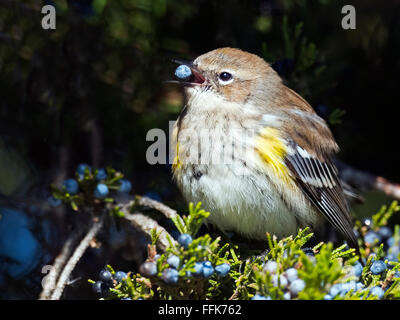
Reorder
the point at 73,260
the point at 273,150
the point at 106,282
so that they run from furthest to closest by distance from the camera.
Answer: the point at 273,150
the point at 73,260
the point at 106,282

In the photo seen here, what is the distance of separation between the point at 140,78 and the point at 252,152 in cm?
121

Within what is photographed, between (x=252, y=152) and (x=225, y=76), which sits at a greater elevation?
(x=225, y=76)

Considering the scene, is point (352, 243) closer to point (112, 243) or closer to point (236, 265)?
point (236, 265)

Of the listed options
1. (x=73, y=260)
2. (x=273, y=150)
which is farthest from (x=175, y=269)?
(x=273, y=150)

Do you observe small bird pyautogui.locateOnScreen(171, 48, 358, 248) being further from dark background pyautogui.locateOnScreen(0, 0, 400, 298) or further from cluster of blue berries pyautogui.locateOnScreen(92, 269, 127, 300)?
cluster of blue berries pyautogui.locateOnScreen(92, 269, 127, 300)

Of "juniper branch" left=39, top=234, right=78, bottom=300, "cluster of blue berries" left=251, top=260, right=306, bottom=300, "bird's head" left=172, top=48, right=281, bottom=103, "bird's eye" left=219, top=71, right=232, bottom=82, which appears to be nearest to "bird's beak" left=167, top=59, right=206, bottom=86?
"bird's head" left=172, top=48, right=281, bottom=103

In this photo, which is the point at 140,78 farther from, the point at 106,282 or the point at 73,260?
the point at 106,282

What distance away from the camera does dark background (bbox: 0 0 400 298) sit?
3.55 m

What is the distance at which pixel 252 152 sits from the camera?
119 inches

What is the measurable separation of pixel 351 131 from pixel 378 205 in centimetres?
61

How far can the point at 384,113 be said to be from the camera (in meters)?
4.02

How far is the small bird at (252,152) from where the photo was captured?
3.01 meters

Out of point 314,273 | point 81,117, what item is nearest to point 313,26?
point 81,117

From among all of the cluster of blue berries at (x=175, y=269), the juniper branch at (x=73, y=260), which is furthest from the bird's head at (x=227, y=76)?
the cluster of blue berries at (x=175, y=269)
